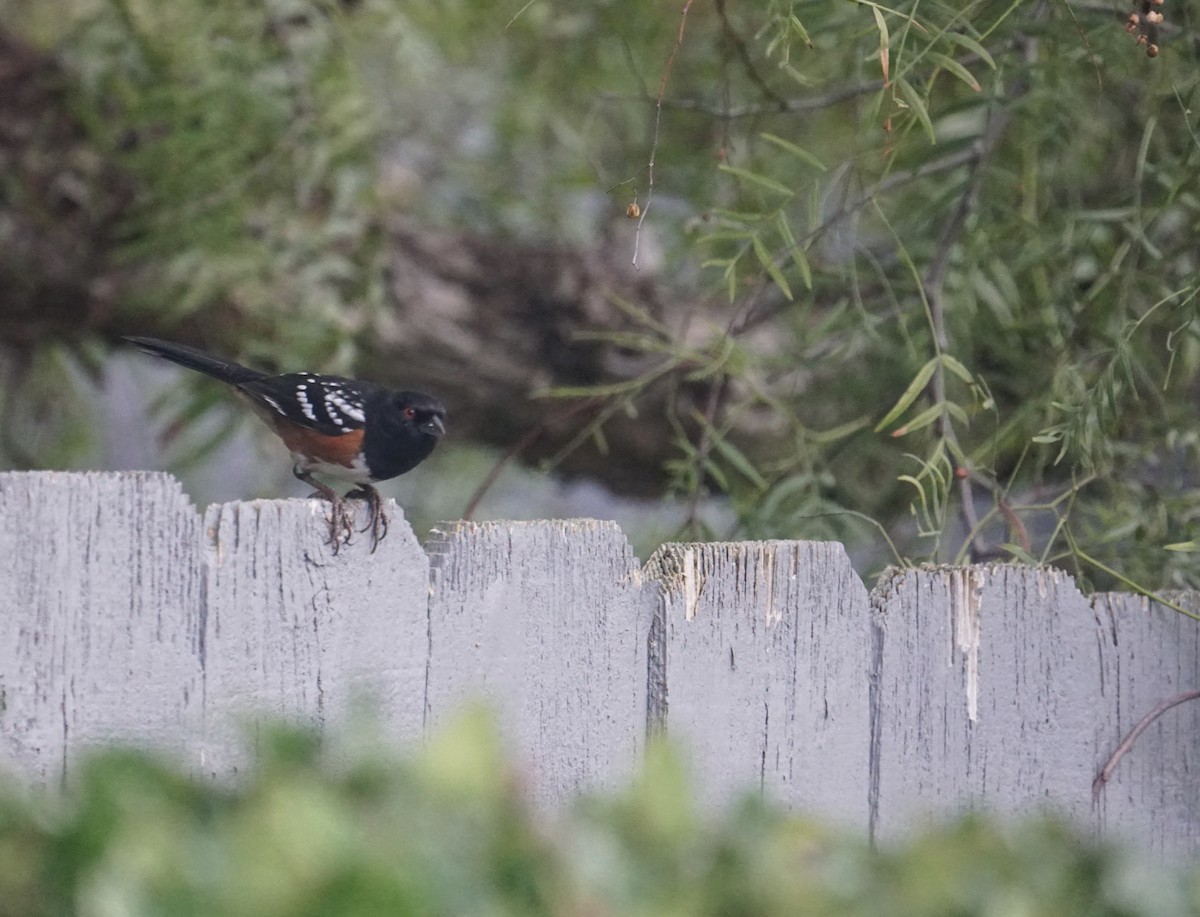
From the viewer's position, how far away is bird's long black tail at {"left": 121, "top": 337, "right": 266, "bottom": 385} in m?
2.64

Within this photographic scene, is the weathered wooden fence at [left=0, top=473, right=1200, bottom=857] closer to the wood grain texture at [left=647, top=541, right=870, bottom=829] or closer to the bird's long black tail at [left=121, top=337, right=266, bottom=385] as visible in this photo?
the wood grain texture at [left=647, top=541, right=870, bottom=829]

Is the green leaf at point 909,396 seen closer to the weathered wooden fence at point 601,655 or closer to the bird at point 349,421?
the weathered wooden fence at point 601,655

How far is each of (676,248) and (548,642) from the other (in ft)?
7.37

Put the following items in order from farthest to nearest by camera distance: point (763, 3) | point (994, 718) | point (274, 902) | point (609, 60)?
point (609, 60), point (763, 3), point (994, 718), point (274, 902)

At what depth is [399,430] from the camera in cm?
258

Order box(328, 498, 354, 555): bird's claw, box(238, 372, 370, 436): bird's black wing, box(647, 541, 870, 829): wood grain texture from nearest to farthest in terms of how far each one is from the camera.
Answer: box(328, 498, 354, 555): bird's claw → box(647, 541, 870, 829): wood grain texture → box(238, 372, 370, 436): bird's black wing

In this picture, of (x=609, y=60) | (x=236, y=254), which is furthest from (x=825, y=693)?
(x=609, y=60)

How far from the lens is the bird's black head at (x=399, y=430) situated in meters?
2.56

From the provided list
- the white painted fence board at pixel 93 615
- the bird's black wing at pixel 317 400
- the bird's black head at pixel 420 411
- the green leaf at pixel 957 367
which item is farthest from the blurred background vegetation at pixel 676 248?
the white painted fence board at pixel 93 615

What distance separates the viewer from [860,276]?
3055 mm

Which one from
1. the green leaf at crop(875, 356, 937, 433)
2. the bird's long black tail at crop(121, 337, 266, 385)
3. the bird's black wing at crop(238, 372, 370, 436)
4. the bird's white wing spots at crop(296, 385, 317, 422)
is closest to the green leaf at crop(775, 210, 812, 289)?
the green leaf at crop(875, 356, 937, 433)

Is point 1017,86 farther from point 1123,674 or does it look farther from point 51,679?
point 51,679

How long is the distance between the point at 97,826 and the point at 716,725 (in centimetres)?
99

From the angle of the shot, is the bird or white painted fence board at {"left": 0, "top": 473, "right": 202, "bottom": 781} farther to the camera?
the bird
